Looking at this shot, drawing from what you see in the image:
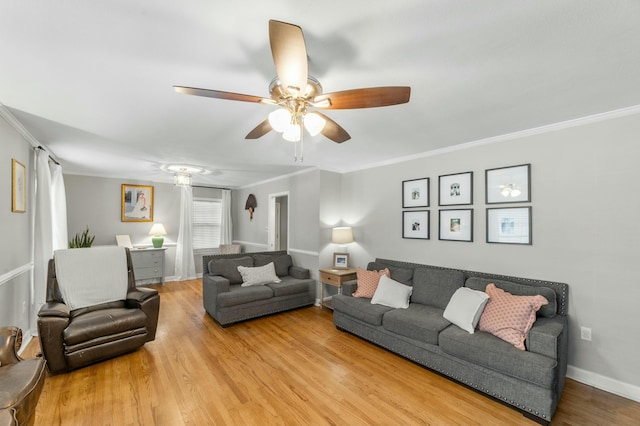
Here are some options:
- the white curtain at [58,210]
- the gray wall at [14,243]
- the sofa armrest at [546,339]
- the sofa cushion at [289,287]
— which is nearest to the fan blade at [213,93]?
the gray wall at [14,243]

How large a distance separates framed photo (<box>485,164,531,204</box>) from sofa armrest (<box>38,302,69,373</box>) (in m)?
4.54

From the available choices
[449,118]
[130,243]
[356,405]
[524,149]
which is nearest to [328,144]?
[449,118]

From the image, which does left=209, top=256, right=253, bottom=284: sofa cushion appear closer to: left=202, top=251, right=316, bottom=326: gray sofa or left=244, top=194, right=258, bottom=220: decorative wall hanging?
left=202, top=251, right=316, bottom=326: gray sofa

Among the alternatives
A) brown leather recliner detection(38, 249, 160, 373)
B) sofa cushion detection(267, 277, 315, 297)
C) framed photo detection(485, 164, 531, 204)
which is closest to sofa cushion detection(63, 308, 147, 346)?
brown leather recliner detection(38, 249, 160, 373)

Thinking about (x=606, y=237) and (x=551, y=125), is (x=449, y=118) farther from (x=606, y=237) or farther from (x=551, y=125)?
(x=606, y=237)

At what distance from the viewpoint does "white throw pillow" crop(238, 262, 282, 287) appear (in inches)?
169

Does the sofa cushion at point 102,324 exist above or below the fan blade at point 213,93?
below

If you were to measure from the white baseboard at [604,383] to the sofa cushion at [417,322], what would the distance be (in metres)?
1.18

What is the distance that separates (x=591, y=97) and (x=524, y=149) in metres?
0.81

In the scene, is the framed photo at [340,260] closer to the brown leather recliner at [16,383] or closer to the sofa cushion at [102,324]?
the sofa cushion at [102,324]

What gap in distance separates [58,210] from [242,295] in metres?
3.33

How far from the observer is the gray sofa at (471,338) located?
81.5 inches

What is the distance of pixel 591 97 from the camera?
84.8 inches

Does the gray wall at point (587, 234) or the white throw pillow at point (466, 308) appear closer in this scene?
the gray wall at point (587, 234)
